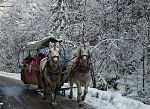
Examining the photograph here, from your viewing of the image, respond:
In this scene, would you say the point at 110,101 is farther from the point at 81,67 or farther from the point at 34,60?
the point at 34,60

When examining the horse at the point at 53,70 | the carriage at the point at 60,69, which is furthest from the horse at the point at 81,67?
the horse at the point at 53,70

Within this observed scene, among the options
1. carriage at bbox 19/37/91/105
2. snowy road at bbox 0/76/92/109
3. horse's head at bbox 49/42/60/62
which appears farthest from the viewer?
snowy road at bbox 0/76/92/109

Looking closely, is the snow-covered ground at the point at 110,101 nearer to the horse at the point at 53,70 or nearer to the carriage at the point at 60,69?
the carriage at the point at 60,69

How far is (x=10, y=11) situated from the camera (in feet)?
145

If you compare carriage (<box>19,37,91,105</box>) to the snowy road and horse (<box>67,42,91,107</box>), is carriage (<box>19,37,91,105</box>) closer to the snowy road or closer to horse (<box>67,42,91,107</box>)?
horse (<box>67,42,91,107</box>)

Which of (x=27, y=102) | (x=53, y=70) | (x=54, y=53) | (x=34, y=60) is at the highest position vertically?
(x=54, y=53)

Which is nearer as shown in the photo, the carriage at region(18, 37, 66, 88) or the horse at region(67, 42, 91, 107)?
the horse at region(67, 42, 91, 107)

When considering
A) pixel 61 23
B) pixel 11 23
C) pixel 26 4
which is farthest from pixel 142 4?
pixel 11 23

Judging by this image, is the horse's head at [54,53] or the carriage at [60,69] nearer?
the horse's head at [54,53]

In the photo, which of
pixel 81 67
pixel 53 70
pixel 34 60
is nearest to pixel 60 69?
pixel 53 70

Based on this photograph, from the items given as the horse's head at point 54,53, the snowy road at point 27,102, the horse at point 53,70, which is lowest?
the snowy road at point 27,102

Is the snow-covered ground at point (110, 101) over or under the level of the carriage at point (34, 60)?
under

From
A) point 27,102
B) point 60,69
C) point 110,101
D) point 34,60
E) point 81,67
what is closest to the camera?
point 60,69

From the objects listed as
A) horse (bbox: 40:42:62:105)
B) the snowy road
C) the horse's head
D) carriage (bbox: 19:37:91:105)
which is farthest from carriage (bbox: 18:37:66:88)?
the horse's head
